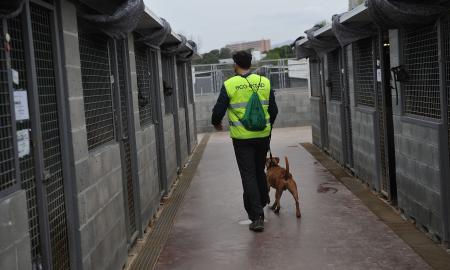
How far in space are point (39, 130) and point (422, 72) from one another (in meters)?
3.95

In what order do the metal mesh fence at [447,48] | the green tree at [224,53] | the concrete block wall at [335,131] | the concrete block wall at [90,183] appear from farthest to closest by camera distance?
the green tree at [224,53], the concrete block wall at [335,131], the metal mesh fence at [447,48], the concrete block wall at [90,183]

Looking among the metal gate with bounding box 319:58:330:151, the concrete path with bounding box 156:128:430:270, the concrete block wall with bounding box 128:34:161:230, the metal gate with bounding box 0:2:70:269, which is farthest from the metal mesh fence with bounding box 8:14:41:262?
the metal gate with bounding box 319:58:330:151

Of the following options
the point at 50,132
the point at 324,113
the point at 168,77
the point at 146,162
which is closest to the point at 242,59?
the point at 146,162

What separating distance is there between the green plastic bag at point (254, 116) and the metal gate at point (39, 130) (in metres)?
2.72

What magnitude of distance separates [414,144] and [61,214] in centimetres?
374

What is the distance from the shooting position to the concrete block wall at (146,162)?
6.68 metres

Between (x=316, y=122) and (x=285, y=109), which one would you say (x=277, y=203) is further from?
(x=285, y=109)

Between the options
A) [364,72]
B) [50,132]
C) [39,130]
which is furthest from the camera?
[364,72]

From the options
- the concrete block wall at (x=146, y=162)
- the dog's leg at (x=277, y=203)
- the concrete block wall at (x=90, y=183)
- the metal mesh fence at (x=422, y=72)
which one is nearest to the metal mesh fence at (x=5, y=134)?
the concrete block wall at (x=90, y=183)

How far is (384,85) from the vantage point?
7590 millimetres

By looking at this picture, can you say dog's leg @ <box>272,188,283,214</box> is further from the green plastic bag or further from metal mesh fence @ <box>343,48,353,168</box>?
metal mesh fence @ <box>343,48,353,168</box>

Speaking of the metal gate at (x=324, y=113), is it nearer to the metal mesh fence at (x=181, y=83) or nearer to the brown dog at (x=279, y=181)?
the metal mesh fence at (x=181, y=83)

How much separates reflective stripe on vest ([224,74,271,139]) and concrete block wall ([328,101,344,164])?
4.48 metres

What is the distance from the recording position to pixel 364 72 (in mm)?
8766
